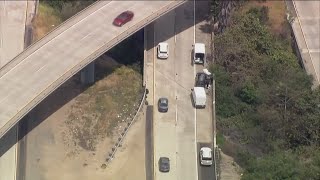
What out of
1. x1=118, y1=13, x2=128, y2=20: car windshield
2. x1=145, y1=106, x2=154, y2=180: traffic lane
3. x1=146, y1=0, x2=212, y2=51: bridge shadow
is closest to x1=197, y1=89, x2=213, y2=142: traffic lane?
x1=145, y1=106, x2=154, y2=180: traffic lane

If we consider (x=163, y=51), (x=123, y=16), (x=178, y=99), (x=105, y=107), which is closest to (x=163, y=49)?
(x=163, y=51)

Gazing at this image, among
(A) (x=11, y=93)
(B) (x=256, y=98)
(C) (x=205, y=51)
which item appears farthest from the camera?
(C) (x=205, y=51)

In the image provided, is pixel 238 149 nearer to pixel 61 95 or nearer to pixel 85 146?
pixel 85 146

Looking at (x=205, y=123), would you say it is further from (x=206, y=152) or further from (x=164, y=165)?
(x=164, y=165)

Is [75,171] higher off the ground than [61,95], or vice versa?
[61,95]

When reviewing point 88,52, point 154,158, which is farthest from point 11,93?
point 154,158

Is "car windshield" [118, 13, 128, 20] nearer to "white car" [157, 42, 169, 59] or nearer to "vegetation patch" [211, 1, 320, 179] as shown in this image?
"white car" [157, 42, 169, 59]

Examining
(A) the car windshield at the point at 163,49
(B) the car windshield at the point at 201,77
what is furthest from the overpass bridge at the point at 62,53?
(B) the car windshield at the point at 201,77

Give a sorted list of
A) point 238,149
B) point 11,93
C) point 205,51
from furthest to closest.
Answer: point 205,51, point 238,149, point 11,93
